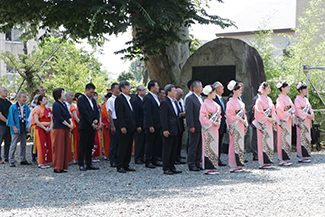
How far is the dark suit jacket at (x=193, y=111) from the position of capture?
8.24 metres

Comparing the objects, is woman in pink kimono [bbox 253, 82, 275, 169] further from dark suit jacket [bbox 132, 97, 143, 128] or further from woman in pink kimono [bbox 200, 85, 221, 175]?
dark suit jacket [bbox 132, 97, 143, 128]

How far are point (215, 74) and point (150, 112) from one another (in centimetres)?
356

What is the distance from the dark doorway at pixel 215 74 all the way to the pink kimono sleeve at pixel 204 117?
3.90 m

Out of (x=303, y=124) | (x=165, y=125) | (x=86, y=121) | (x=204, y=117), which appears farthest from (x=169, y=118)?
(x=303, y=124)

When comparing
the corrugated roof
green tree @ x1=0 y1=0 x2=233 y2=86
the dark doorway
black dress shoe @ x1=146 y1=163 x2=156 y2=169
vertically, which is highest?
the corrugated roof

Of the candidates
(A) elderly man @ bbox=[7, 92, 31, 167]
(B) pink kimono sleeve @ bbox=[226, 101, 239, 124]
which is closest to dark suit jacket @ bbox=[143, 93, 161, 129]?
(B) pink kimono sleeve @ bbox=[226, 101, 239, 124]

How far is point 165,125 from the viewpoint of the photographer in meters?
8.03

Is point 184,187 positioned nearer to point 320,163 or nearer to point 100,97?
point 320,163

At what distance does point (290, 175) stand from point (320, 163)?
216 cm

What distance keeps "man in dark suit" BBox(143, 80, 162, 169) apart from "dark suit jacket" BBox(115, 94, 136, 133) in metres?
0.93

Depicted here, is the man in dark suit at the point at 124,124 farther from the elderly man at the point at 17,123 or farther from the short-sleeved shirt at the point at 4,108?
the short-sleeved shirt at the point at 4,108

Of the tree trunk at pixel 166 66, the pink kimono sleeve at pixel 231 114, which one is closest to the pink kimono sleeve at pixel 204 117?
the pink kimono sleeve at pixel 231 114

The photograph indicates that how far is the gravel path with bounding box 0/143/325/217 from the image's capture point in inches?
199

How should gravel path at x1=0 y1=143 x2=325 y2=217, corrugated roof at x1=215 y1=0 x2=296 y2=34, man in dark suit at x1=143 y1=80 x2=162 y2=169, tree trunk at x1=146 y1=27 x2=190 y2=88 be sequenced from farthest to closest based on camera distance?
corrugated roof at x1=215 y1=0 x2=296 y2=34, tree trunk at x1=146 y1=27 x2=190 y2=88, man in dark suit at x1=143 y1=80 x2=162 y2=169, gravel path at x1=0 y1=143 x2=325 y2=217
